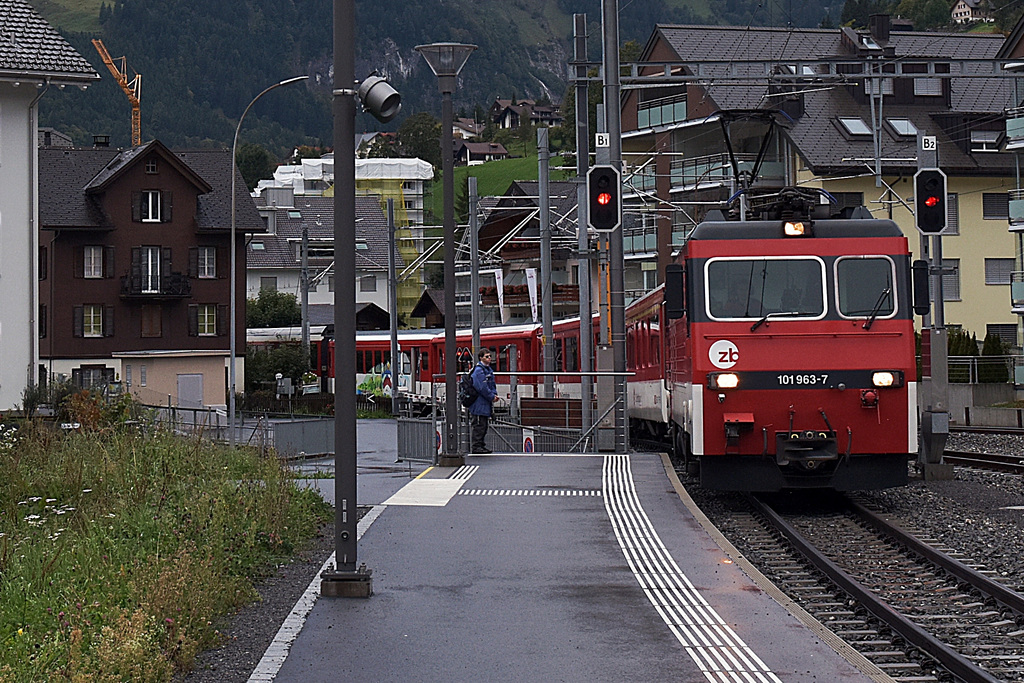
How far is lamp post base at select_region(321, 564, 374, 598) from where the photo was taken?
9.59 m

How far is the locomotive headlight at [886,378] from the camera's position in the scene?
15.4 metres

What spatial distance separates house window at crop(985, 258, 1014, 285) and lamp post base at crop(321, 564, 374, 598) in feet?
176

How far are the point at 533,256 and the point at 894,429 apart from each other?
5659 cm

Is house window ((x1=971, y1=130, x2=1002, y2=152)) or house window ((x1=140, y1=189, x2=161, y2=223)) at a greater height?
house window ((x1=971, y1=130, x2=1002, y2=152))

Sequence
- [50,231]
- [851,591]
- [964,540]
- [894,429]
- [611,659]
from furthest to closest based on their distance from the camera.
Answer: [50,231] < [894,429] < [964,540] < [851,591] < [611,659]

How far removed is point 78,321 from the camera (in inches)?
2432

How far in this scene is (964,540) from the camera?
13.7m

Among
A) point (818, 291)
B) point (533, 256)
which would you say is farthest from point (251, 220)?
point (818, 291)

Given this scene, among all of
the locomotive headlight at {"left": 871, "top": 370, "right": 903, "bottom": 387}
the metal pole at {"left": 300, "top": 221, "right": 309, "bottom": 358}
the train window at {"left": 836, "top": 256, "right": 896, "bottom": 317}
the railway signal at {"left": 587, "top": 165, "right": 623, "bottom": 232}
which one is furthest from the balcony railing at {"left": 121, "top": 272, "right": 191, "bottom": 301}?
the locomotive headlight at {"left": 871, "top": 370, "right": 903, "bottom": 387}

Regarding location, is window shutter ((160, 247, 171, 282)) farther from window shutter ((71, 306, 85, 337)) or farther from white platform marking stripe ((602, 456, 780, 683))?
white platform marking stripe ((602, 456, 780, 683))

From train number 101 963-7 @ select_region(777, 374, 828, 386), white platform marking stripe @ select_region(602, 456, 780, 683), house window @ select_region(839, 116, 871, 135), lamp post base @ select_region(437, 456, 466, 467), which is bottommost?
white platform marking stripe @ select_region(602, 456, 780, 683)

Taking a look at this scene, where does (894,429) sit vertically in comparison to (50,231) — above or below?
below

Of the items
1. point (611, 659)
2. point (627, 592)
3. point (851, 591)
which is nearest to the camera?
point (611, 659)

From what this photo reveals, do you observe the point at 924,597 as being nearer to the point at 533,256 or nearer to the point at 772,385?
the point at 772,385
